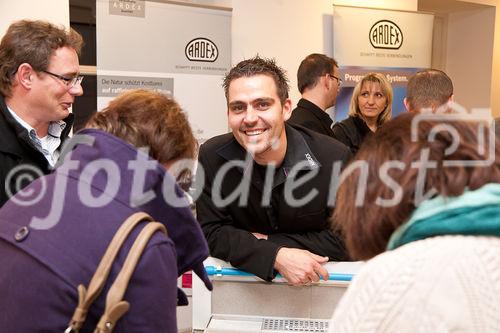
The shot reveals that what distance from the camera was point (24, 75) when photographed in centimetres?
216

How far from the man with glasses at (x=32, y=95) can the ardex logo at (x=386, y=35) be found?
395cm

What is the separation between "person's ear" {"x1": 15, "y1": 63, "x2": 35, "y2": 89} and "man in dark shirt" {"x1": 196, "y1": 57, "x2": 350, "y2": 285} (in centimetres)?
A: 81

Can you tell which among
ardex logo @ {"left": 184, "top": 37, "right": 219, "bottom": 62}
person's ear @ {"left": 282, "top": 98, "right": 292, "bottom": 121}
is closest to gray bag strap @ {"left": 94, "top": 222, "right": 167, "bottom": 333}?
person's ear @ {"left": 282, "top": 98, "right": 292, "bottom": 121}

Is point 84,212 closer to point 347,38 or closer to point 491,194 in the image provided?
point 491,194

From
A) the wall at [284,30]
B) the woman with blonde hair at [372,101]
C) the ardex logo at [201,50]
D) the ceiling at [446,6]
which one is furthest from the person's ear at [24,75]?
the ceiling at [446,6]

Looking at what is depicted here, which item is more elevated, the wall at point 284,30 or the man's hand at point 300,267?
the wall at point 284,30

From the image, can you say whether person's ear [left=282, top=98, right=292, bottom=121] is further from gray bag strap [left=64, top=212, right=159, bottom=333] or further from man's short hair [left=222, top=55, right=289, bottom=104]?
gray bag strap [left=64, top=212, right=159, bottom=333]

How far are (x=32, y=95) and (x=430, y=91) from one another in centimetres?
224

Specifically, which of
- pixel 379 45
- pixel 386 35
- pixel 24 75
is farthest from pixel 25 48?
pixel 386 35

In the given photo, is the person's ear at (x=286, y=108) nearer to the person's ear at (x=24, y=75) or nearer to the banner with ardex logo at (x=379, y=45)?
the person's ear at (x=24, y=75)

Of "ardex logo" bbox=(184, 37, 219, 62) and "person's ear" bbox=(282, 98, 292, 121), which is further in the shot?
"ardex logo" bbox=(184, 37, 219, 62)

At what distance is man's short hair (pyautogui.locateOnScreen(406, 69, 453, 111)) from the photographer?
3.15 meters

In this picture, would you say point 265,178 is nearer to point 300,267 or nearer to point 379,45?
point 300,267

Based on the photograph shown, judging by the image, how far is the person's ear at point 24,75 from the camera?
2145 mm
